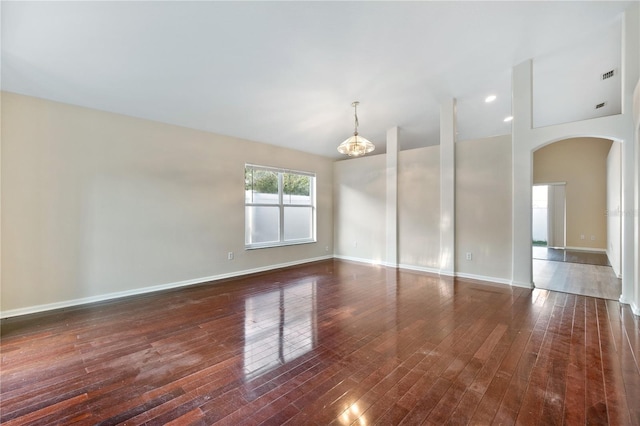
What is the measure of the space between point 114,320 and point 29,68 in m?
2.94

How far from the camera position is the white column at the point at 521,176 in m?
4.20

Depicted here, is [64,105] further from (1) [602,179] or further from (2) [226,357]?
(1) [602,179]

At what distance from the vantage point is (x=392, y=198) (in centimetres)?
590

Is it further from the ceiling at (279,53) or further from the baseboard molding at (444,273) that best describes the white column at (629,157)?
the baseboard molding at (444,273)

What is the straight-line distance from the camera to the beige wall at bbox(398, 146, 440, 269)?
532cm

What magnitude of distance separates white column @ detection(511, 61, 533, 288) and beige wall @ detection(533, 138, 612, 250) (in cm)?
516

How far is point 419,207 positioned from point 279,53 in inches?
154

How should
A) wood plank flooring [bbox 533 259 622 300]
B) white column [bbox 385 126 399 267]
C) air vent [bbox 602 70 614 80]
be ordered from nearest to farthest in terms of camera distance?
wood plank flooring [bbox 533 259 622 300], air vent [bbox 602 70 614 80], white column [bbox 385 126 399 267]

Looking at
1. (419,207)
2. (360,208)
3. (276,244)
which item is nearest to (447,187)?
(419,207)

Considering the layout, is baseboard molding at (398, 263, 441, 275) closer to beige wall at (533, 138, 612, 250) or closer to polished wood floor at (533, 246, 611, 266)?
polished wood floor at (533, 246, 611, 266)

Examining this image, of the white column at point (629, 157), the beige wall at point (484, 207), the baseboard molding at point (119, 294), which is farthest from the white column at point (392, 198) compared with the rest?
the white column at point (629, 157)

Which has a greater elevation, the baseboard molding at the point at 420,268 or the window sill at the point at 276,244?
the window sill at the point at 276,244

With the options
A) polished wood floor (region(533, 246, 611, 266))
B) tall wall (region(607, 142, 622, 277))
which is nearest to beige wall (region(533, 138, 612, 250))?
polished wood floor (region(533, 246, 611, 266))

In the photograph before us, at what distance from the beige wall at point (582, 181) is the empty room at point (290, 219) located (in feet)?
6.72
